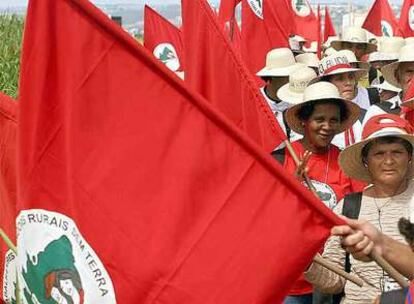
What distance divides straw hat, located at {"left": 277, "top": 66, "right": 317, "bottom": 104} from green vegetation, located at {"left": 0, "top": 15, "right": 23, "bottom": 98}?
517 cm

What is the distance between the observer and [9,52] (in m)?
13.4

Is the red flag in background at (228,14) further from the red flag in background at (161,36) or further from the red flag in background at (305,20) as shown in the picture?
the red flag in background at (305,20)

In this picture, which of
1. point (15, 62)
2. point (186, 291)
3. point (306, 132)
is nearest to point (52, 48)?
point (186, 291)

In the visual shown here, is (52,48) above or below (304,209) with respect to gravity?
above

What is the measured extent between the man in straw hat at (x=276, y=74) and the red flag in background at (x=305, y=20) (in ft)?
20.8

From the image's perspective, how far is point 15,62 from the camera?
43.1 feet

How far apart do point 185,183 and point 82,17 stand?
627 mm

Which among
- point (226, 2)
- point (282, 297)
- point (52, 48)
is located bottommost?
point (282, 297)

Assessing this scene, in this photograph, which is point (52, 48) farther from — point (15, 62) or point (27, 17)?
point (15, 62)

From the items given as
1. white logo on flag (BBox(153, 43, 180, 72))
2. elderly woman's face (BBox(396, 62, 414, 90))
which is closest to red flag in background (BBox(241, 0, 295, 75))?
white logo on flag (BBox(153, 43, 180, 72))

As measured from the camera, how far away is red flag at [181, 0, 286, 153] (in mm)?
4859

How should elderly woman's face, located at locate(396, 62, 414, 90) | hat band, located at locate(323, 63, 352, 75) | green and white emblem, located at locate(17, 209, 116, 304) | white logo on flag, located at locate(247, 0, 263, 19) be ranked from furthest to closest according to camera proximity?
white logo on flag, located at locate(247, 0, 263, 19) → elderly woman's face, located at locate(396, 62, 414, 90) → hat band, located at locate(323, 63, 352, 75) → green and white emblem, located at locate(17, 209, 116, 304)

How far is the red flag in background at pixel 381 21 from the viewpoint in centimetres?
1374

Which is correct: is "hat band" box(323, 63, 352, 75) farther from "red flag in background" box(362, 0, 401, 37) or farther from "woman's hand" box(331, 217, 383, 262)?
"red flag in background" box(362, 0, 401, 37)
